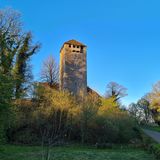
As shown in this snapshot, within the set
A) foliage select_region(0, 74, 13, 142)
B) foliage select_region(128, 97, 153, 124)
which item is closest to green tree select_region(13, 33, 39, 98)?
foliage select_region(0, 74, 13, 142)

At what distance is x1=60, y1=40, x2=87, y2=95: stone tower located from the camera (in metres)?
41.8

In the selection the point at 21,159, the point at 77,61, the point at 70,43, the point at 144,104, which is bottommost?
the point at 21,159

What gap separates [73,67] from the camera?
42.8 meters

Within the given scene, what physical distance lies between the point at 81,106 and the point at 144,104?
3870cm

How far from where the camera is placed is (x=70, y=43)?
44031 millimetres

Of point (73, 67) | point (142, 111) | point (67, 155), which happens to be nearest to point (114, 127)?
point (67, 155)

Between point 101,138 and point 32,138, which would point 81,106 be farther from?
point 32,138

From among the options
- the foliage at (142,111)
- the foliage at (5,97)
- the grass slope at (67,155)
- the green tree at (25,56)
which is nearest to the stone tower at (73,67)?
the green tree at (25,56)

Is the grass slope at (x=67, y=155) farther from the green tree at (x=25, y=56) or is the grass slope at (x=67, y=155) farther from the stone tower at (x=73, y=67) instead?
the stone tower at (x=73, y=67)

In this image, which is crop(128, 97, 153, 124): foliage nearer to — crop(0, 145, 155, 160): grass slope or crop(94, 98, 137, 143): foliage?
crop(94, 98, 137, 143): foliage

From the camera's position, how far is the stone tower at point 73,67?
4181 cm

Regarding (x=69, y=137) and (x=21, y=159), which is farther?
(x=69, y=137)

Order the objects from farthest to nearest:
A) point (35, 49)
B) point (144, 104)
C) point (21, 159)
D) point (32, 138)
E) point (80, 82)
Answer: point (144, 104)
point (80, 82)
point (35, 49)
point (32, 138)
point (21, 159)

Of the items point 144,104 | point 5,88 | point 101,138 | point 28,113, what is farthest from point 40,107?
point 144,104
